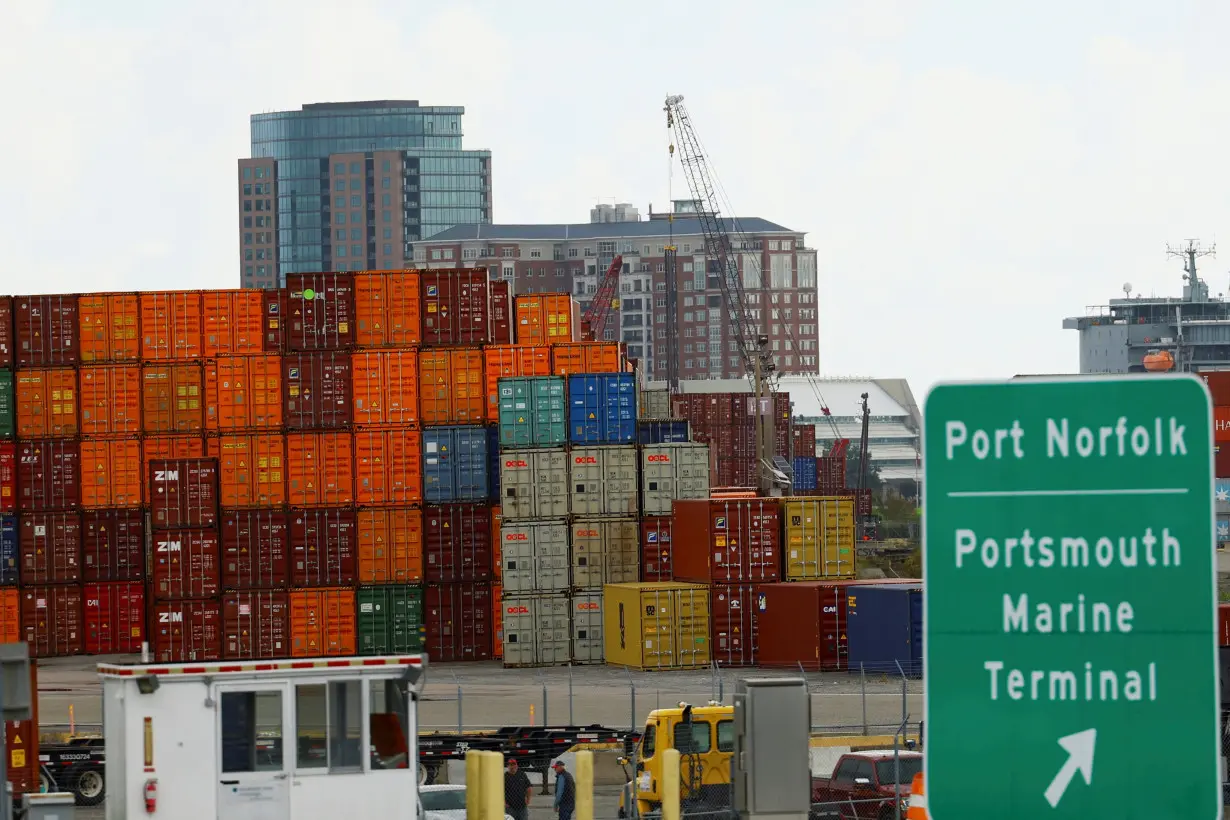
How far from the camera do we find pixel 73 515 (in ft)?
180

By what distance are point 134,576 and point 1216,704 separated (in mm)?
52833

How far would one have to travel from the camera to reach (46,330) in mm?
54844

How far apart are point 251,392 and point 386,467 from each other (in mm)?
4665

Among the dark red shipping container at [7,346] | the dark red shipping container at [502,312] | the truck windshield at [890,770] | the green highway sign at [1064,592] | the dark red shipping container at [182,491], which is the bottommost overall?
the truck windshield at [890,770]

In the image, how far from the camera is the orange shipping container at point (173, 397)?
179 ft

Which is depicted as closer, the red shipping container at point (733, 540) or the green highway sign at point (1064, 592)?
the green highway sign at point (1064, 592)

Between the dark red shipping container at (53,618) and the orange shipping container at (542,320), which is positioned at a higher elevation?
the orange shipping container at (542,320)

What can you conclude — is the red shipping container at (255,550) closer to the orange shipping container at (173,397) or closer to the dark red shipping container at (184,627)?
the dark red shipping container at (184,627)

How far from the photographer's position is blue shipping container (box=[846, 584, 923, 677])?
45.7 meters

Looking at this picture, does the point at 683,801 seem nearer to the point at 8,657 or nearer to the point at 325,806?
the point at 325,806

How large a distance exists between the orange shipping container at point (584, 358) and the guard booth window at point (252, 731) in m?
37.3

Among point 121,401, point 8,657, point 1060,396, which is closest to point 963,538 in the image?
point 1060,396

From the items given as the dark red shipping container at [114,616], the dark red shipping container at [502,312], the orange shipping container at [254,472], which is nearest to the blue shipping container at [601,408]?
the dark red shipping container at [502,312]

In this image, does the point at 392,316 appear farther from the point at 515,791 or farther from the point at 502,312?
the point at 515,791
